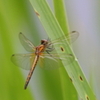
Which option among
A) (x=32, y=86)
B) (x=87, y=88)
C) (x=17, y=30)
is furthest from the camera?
(x=32, y=86)

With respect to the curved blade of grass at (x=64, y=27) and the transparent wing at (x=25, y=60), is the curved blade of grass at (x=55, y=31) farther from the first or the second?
the transparent wing at (x=25, y=60)

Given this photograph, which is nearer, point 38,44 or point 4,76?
point 4,76

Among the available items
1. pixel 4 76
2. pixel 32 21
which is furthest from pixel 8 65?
pixel 32 21

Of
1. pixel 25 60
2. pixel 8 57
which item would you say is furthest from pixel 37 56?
pixel 8 57

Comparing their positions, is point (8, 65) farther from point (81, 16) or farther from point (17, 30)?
point (81, 16)

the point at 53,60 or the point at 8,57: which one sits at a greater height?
the point at 8,57

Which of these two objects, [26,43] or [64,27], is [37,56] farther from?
Result: [64,27]
